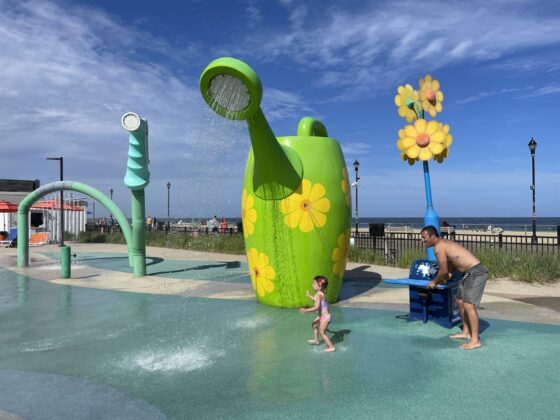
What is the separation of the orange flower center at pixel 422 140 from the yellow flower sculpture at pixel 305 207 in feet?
6.98

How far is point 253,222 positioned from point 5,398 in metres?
3.83

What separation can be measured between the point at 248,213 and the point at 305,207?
3.02 ft

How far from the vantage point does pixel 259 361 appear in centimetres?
446

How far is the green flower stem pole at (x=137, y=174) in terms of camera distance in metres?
10.2

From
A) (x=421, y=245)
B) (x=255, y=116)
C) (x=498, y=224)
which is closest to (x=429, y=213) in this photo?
(x=255, y=116)

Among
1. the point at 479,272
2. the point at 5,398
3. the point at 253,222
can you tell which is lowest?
the point at 5,398

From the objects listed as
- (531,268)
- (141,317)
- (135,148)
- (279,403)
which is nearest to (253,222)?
(141,317)

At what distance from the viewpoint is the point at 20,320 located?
6.44m

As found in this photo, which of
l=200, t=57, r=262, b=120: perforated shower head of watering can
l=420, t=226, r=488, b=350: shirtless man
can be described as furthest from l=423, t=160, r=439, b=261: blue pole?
l=200, t=57, r=262, b=120: perforated shower head of watering can

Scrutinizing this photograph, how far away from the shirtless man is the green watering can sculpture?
1.74 m

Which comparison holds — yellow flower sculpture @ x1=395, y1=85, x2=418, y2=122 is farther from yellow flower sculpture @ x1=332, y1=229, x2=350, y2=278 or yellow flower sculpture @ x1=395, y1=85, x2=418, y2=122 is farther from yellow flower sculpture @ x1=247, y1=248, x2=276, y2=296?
yellow flower sculpture @ x1=247, y1=248, x2=276, y2=296

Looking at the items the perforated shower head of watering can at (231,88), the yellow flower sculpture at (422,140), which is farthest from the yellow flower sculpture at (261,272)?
the yellow flower sculpture at (422,140)

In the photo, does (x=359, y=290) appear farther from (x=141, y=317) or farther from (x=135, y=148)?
(x=135, y=148)

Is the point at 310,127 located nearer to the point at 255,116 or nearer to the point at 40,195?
the point at 255,116
